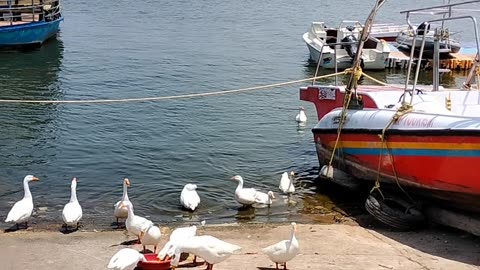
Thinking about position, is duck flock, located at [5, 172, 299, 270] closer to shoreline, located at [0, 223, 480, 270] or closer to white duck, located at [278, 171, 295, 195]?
shoreline, located at [0, 223, 480, 270]

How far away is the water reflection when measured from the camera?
13.8 m

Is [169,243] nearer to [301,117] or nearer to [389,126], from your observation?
[389,126]

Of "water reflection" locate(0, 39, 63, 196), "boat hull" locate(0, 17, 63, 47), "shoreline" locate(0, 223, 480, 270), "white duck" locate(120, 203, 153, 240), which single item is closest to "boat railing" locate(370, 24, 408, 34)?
"water reflection" locate(0, 39, 63, 196)

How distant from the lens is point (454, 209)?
959 centimetres

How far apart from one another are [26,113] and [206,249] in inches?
456

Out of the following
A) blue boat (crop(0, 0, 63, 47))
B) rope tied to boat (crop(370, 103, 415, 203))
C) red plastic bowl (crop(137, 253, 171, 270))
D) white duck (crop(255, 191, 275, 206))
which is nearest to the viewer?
red plastic bowl (crop(137, 253, 171, 270))

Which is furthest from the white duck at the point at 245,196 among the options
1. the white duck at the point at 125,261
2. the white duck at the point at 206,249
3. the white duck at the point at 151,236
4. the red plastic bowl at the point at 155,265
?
the white duck at the point at 125,261

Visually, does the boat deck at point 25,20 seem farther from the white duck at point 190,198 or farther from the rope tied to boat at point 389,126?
the rope tied to boat at point 389,126

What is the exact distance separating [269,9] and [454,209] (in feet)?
120

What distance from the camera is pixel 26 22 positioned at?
29078 mm

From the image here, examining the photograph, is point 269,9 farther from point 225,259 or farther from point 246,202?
point 225,259

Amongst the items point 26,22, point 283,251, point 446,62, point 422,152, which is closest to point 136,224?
point 283,251

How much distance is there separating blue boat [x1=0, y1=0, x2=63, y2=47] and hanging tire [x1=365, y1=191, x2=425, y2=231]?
21.2 m

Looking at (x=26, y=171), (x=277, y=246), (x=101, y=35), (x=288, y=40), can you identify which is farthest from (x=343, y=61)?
(x=277, y=246)
